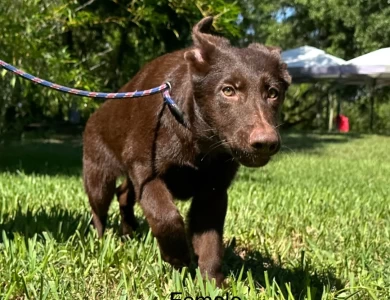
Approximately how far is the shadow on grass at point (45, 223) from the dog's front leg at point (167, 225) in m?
A: 0.97

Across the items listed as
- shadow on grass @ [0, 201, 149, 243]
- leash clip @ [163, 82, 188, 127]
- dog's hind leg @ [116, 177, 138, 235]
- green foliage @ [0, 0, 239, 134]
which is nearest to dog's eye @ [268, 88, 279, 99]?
leash clip @ [163, 82, 188, 127]

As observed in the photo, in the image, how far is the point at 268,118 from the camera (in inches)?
110

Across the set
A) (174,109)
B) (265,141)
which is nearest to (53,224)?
(174,109)

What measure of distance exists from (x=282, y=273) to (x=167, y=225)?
855 mm

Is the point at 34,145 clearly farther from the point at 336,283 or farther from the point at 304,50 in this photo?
the point at 336,283

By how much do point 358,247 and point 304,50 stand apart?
61.9ft

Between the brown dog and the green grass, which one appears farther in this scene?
the green grass

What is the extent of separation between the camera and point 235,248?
464 centimetres

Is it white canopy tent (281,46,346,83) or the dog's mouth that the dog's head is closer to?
the dog's mouth

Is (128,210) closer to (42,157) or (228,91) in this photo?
(228,91)

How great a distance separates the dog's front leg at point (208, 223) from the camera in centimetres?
350

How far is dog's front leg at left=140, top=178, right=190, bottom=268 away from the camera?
130 inches

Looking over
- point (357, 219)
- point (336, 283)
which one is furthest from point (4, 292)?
point (357, 219)

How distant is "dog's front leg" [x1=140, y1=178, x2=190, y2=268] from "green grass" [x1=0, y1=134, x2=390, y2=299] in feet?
0.37
